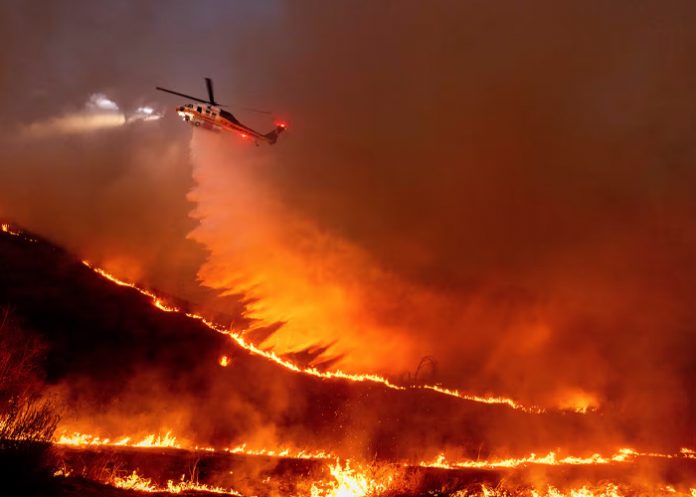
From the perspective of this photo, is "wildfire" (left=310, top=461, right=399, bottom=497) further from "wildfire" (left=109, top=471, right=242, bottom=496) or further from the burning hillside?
"wildfire" (left=109, top=471, right=242, bottom=496)

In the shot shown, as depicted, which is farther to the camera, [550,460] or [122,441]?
[550,460]

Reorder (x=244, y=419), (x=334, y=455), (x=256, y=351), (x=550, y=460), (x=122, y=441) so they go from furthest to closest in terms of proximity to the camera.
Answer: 1. (x=550, y=460)
2. (x=256, y=351)
3. (x=244, y=419)
4. (x=334, y=455)
5. (x=122, y=441)

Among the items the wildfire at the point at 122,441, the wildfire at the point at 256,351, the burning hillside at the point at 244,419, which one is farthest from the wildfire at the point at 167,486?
the wildfire at the point at 256,351

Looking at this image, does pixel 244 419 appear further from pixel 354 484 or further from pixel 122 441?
pixel 354 484

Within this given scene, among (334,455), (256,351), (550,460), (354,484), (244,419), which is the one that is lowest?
(354,484)

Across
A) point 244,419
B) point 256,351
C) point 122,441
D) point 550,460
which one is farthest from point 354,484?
point 550,460

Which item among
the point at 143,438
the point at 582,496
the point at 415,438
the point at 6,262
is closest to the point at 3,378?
the point at 143,438

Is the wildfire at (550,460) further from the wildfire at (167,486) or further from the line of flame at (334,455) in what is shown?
the wildfire at (167,486)

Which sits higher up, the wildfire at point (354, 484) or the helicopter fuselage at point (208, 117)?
the helicopter fuselage at point (208, 117)

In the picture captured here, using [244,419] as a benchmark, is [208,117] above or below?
above

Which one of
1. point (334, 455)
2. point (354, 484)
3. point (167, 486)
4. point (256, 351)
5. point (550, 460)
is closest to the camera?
point (167, 486)

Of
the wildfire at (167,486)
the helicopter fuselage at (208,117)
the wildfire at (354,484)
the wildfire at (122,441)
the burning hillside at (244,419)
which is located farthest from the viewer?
the helicopter fuselage at (208,117)

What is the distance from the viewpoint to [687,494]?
85.5 feet

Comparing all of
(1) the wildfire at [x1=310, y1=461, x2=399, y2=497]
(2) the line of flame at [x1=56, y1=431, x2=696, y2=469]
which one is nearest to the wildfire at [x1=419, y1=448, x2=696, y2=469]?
(2) the line of flame at [x1=56, y1=431, x2=696, y2=469]
